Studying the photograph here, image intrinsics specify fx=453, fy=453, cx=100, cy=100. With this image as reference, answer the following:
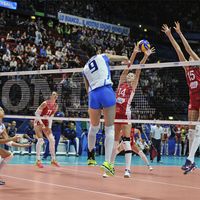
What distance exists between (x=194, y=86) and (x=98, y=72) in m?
2.70

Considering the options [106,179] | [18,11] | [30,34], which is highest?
[18,11]

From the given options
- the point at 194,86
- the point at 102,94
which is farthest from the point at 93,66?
the point at 194,86

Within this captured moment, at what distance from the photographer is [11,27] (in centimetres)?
2894

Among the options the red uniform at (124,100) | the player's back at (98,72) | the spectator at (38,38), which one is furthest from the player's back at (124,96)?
the spectator at (38,38)

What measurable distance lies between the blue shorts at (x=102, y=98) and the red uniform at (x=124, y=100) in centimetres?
288

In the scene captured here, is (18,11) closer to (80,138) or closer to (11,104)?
(80,138)

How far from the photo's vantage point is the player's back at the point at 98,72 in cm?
759

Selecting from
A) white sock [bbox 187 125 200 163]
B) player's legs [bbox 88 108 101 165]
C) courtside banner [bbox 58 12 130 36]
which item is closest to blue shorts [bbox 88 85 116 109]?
player's legs [bbox 88 108 101 165]

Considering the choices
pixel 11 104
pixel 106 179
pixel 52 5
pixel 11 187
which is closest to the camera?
pixel 11 187

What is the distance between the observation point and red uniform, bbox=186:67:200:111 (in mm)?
9359

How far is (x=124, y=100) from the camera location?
34.4 feet

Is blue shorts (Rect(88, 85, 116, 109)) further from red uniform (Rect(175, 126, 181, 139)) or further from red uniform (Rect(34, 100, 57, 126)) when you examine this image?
red uniform (Rect(175, 126, 181, 139))

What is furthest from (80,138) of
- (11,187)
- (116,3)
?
(116,3)

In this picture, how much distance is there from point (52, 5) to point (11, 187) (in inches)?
1085
